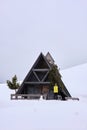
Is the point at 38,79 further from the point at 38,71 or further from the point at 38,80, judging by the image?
the point at 38,71

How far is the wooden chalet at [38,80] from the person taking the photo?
1218 inches

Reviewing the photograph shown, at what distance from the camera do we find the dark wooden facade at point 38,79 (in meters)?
31.0

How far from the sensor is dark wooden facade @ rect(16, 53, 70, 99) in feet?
102

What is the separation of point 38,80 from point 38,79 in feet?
0.45

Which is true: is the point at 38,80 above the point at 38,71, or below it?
below

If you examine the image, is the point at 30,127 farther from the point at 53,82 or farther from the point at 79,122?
the point at 53,82

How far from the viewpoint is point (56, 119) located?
11094mm

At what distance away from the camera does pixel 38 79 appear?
104 ft

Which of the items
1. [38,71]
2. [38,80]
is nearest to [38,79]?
[38,80]

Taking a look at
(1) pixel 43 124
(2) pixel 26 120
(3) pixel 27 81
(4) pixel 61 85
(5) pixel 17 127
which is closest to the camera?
(5) pixel 17 127

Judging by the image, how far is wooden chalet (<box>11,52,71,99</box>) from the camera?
3094cm

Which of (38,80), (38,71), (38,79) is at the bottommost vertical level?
(38,80)

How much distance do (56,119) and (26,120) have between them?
1.26m

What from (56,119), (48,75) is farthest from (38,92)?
(56,119)
